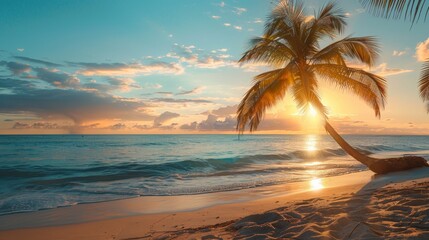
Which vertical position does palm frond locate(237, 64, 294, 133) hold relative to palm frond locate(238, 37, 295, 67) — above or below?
below

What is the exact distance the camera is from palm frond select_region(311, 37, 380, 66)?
11117 millimetres

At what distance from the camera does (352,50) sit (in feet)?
37.3

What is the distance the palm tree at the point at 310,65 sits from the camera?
1115 centimetres

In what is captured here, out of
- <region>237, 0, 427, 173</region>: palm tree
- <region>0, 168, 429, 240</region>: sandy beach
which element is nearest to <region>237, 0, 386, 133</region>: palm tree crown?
<region>237, 0, 427, 173</region>: palm tree

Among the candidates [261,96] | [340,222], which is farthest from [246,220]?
[261,96]

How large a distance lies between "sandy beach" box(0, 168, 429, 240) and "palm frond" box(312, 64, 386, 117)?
5.78 metres

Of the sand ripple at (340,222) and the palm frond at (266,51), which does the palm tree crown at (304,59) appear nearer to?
the palm frond at (266,51)

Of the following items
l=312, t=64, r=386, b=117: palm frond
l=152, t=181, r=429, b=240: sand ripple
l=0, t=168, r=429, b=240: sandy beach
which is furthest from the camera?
l=312, t=64, r=386, b=117: palm frond

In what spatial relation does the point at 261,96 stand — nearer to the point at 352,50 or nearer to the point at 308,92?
the point at 308,92

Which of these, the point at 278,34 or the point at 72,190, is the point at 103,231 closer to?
the point at 72,190

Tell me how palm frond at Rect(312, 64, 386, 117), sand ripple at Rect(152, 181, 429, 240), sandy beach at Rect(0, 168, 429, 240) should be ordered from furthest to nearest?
palm frond at Rect(312, 64, 386, 117) → sandy beach at Rect(0, 168, 429, 240) → sand ripple at Rect(152, 181, 429, 240)

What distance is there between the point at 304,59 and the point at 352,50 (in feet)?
5.92

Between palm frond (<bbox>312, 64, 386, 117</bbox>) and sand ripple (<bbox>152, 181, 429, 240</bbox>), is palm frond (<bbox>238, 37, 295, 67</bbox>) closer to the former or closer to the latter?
palm frond (<bbox>312, 64, 386, 117</bbox>)

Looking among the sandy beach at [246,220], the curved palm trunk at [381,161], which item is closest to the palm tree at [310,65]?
the curved palm trunk at [381,161]
